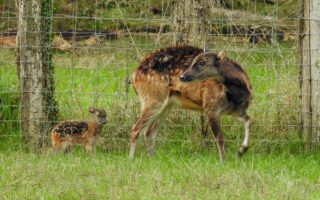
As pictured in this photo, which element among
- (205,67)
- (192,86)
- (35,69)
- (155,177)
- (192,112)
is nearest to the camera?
(155,177)

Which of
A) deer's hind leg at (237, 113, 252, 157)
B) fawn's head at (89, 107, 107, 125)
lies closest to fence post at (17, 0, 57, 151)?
fawn's head at (89, 107, 107, 125)

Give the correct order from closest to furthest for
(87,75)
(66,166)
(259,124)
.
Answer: (66,166), (259,124), (87,75)

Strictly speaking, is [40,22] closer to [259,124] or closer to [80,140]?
[80,140]

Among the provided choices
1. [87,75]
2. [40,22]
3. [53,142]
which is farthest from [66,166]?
[87,75]

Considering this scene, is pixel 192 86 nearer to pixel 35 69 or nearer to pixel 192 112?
pixel 192 112

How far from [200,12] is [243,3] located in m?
6.17

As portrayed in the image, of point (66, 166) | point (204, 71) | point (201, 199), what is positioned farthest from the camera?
point (204, 71)

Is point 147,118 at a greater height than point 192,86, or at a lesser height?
lesser

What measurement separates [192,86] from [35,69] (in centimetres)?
199

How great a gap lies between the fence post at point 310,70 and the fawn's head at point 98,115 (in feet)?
8.07

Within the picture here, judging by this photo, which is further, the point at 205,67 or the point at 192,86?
the point at 192,86

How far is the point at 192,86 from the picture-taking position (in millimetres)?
Result: 11734

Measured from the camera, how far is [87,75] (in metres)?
15.3

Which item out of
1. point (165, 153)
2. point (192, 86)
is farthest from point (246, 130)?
point (165, 153)
